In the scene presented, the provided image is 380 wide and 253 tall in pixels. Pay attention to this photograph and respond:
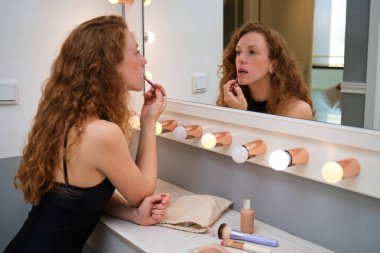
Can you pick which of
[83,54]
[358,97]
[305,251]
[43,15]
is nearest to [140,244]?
[305,251]

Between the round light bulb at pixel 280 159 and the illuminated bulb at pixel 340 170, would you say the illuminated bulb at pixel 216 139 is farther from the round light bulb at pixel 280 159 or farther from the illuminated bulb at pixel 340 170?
the illuminated bulb at pixel 340 170

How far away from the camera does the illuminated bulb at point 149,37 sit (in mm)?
1709

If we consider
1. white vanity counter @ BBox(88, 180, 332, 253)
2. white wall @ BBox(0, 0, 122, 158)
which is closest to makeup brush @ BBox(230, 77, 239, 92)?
white vanity counter @ BBox(88, 180, 332, 253)

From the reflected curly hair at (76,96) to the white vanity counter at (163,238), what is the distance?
0.20 metres

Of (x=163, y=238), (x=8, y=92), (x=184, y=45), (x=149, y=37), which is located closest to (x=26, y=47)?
(x=8, y=92)

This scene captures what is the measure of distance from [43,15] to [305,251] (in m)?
1.18

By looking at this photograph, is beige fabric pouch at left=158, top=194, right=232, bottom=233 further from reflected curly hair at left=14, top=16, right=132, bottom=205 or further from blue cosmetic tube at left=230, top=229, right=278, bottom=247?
reflected curly hair at left=14, top=16, right=132, bottom=205

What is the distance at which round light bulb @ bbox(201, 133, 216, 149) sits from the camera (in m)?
1.26

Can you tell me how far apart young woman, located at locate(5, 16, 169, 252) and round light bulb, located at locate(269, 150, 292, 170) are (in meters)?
0.31

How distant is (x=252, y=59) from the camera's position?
50.2 inches

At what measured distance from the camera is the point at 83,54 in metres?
1.17

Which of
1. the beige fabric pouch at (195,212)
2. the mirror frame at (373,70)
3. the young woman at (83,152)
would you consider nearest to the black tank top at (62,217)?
the young woman at (83,152)

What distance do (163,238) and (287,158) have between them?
0.36 m

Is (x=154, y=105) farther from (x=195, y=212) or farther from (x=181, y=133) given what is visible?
(x=195, y=212)
